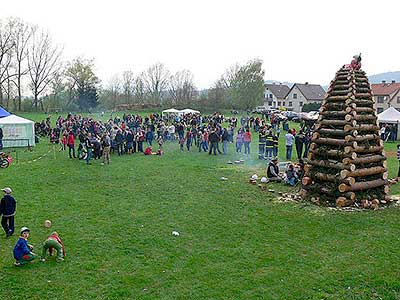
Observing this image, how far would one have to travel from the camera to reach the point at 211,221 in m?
11.6

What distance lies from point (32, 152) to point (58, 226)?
16315 millimetres

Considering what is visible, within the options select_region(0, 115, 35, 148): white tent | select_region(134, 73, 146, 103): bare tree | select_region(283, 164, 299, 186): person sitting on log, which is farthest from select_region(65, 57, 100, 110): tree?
select_region(283, 164, 299, 186): person sitting on log

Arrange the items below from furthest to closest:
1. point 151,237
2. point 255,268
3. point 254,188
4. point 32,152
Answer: point 32,152 → point 254,188 → point 151,237 → point 255,268

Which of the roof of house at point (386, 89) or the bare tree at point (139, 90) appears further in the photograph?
the bare tree at point (139, 90)

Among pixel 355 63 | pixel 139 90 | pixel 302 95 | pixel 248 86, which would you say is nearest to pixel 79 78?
pixel 139 90

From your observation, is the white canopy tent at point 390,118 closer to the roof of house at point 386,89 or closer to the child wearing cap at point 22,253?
the child wearing cap at point 22,253

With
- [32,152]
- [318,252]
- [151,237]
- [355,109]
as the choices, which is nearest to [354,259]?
[318,252]

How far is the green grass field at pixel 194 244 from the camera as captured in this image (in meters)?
7.68

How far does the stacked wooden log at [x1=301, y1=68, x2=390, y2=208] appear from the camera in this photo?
13.1 metres

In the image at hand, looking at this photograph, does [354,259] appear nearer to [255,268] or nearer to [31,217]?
[255,268]

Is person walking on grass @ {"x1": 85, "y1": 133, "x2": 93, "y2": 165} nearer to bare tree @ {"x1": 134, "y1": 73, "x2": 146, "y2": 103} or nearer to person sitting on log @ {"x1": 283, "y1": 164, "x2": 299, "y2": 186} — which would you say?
person sitting on log @ {"x1": 283, "y1": 164, "x2": 299, "y2": 186}

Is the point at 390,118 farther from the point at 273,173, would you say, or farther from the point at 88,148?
the point at 88,148

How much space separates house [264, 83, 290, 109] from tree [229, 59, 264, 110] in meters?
23.8

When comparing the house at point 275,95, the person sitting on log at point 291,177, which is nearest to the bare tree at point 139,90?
the house at point 275,95
